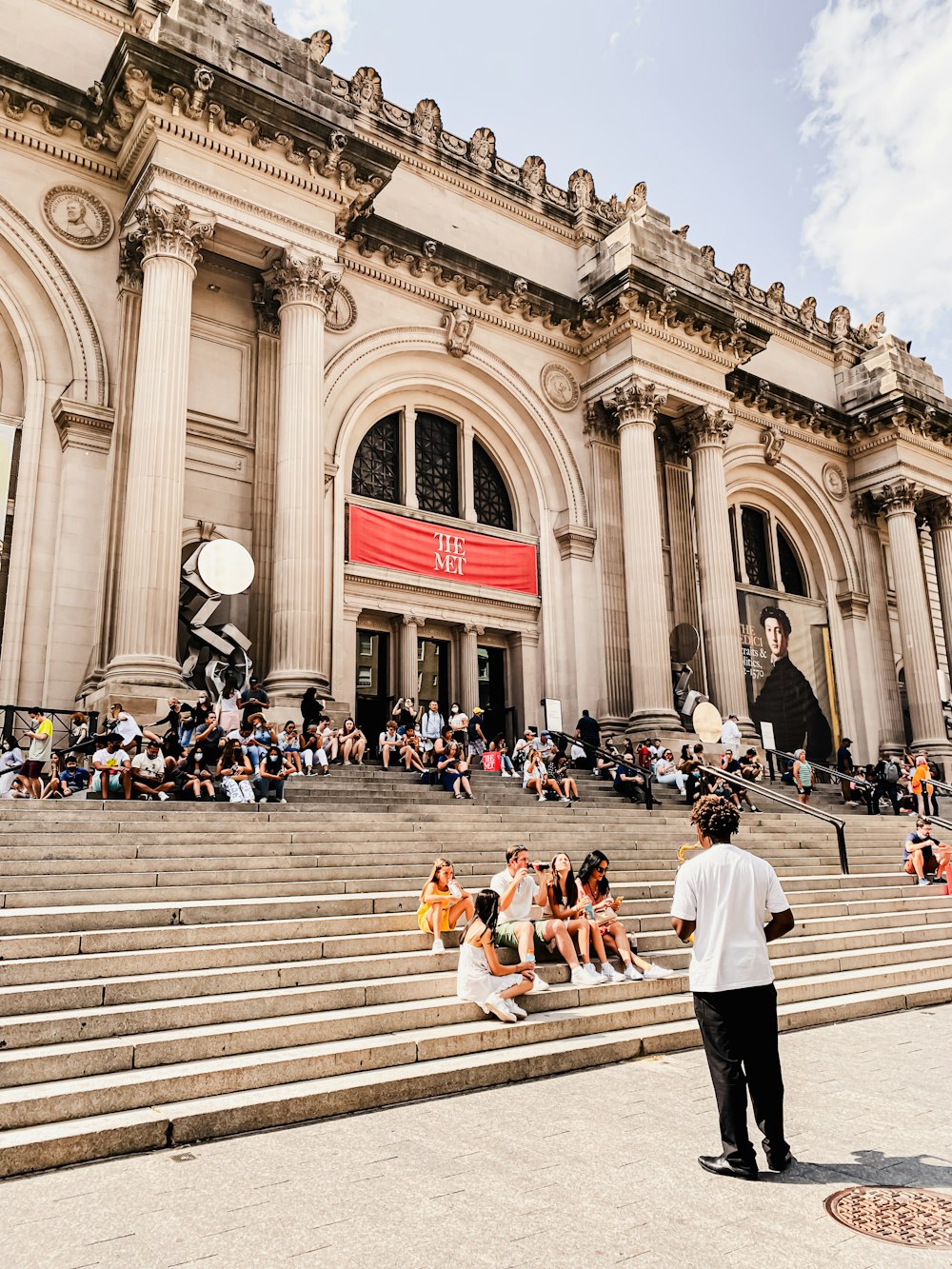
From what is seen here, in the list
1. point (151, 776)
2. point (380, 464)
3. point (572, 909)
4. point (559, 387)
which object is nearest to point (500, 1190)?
point (572, 909)

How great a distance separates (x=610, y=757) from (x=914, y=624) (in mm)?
15886

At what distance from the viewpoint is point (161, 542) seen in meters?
15.6

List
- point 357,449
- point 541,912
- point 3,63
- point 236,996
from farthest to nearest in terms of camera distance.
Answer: point 357,449 → point 3,63 → point 541,912 → point 236,996

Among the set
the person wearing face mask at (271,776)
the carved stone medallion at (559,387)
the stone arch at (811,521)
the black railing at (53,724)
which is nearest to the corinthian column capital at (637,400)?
the carved stone medallion at (559,387)

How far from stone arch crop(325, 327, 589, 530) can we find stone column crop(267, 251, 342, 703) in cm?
211

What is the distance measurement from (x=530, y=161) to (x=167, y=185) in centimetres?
1277

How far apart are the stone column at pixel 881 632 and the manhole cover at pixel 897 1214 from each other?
27183 mm

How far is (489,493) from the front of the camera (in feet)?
78.2

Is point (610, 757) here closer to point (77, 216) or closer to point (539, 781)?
point (539, 781)

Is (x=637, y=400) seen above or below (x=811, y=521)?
above

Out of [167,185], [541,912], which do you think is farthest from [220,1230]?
[167,185]

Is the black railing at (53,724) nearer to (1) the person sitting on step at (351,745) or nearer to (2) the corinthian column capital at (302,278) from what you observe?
(1) the person sitting on step at (351,745)

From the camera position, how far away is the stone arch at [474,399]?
20.8 m

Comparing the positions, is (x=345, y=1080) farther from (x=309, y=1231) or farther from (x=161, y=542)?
(x=161, y=542)
